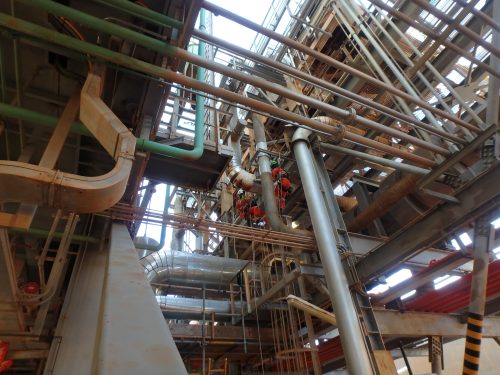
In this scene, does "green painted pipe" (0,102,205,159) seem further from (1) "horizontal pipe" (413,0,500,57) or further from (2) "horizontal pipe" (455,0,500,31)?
(2) "horizontal pipe" (455,0,500,31)

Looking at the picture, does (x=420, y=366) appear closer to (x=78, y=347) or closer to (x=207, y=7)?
(x=78, y=347)

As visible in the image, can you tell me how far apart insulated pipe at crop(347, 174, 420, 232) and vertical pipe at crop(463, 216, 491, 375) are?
1757 mm

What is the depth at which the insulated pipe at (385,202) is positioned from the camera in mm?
5055

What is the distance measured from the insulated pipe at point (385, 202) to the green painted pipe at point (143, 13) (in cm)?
408

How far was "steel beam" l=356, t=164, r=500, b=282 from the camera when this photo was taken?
350 centimetres

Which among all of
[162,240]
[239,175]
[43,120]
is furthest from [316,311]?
[43,120]

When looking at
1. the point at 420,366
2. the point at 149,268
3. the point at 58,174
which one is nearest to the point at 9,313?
the point at 58,174

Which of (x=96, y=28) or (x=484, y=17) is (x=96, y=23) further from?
(x=484, y=17)

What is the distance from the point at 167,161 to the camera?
172 inches

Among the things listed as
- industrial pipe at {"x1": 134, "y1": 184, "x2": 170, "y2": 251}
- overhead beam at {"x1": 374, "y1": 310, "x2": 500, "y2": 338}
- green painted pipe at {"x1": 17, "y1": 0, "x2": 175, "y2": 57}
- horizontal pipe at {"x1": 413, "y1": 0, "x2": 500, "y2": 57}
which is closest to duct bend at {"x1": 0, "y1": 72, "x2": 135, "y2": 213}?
green painted pipe at {"x1": 17, "y1": 0, "x2": 175, "y2": 57}

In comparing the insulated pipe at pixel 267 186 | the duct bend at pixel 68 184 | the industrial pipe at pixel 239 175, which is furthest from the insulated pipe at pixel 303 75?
the industrial pipe at pixel 239 175

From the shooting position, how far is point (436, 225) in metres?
3.90

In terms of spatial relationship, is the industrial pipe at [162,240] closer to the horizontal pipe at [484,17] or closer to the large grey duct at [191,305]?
the large grey duct at [191,305]

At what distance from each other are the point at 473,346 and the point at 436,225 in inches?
62.7
